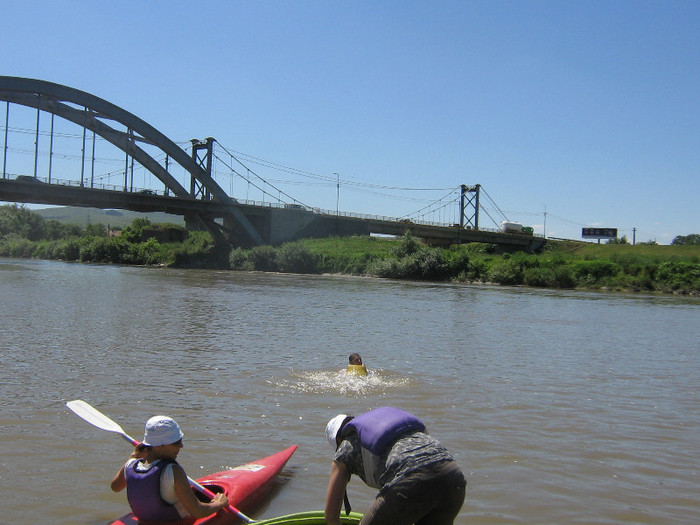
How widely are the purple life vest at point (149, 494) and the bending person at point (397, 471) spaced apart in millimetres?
1416

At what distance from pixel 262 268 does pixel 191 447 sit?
2340 inches

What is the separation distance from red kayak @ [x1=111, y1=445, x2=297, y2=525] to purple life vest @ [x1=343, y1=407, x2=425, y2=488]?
185cm

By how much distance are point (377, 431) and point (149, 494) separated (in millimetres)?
1938

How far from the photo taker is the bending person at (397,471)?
378 centimetres

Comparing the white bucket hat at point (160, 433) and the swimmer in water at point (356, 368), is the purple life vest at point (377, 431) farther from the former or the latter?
the swimmer in water at point (356, 368)

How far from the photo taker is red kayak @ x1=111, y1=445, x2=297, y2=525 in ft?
17.0

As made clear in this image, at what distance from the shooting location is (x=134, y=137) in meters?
67.8

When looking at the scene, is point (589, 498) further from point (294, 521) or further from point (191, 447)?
point (191, 447)

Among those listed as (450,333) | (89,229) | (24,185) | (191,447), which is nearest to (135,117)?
(24,185)

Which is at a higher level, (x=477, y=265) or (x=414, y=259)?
(x=414, y=259)

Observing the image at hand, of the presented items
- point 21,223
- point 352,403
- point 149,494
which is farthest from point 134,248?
point 149,494

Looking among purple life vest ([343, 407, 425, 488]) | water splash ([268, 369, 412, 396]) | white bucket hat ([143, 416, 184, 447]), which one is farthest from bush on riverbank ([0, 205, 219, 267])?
purple life vest ([343, 407, 425, 488])

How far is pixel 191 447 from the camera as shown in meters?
7.47

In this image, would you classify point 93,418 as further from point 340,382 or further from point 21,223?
point 21,223
